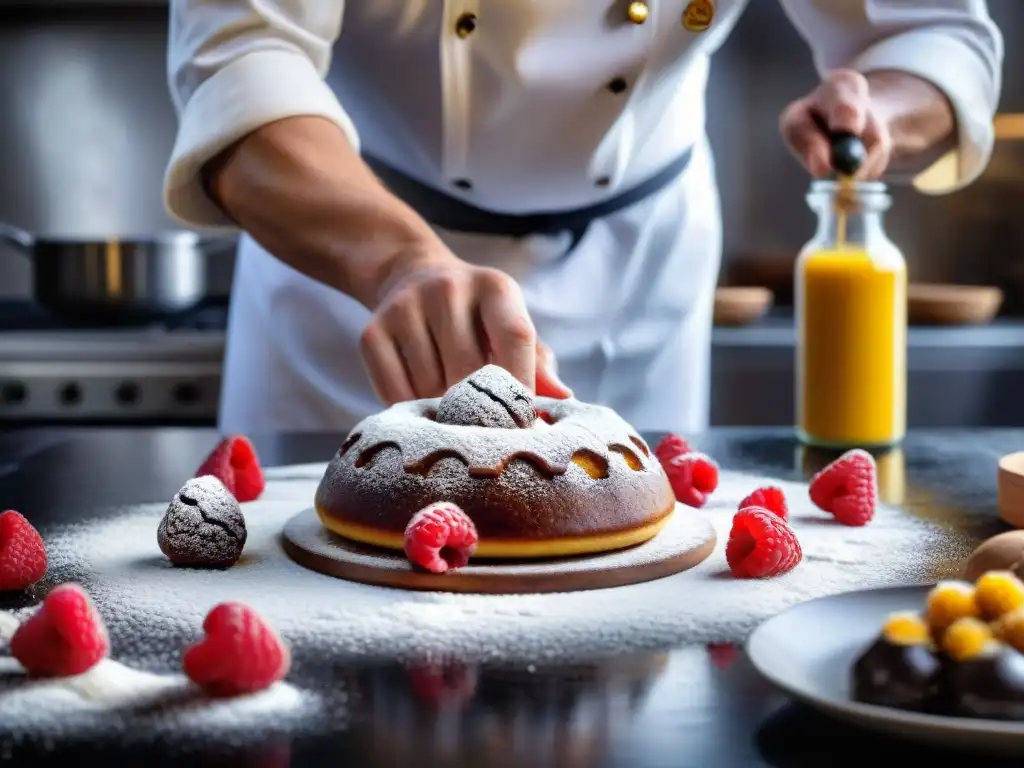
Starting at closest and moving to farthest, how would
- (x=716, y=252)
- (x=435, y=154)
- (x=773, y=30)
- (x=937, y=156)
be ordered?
(x=435, y=154) → (x=937, y=156) → (x=716, y=252) → (x=773, y=30)

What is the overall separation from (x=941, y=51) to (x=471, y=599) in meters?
1.30

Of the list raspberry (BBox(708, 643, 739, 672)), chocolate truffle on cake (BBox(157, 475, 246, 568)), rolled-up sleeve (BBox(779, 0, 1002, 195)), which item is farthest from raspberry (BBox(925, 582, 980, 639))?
rolled-up sleeve (BBox(779, 0, 1002, 195))

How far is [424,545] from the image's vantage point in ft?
2.98

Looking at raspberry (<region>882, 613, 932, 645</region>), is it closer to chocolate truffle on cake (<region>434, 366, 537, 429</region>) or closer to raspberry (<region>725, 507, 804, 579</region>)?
raspberry (<region>725, 507, 804, 579</region>)

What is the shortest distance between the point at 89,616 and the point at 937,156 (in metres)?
1.51

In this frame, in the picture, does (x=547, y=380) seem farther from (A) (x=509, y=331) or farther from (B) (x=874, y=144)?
(B) (x=874, y=144)

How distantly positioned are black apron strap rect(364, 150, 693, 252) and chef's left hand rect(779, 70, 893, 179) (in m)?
0.36

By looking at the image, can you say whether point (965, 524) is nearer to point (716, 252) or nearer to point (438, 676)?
point (438, 676)

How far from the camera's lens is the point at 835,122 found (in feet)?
5.27

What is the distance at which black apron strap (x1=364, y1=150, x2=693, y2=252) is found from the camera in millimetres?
1867

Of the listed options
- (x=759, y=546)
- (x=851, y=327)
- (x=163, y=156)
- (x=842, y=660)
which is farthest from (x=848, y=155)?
(x=163, y=156)

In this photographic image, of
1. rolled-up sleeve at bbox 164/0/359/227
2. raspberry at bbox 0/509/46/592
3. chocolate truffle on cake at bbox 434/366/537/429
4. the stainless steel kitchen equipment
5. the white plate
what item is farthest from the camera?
the stainless steel kitchen equipment

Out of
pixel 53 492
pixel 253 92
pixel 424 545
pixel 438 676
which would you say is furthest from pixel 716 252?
pixel 438 676

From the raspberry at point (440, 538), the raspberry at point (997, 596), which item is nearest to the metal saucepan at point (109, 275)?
the raspberry at point (440, 538)
